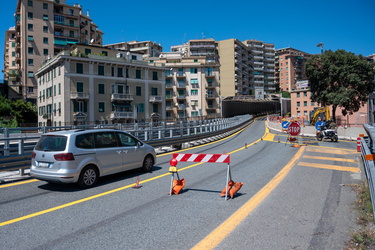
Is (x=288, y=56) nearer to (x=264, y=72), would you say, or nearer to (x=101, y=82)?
(x=264, y=72)

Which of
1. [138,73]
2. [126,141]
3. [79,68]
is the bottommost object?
[126,141]

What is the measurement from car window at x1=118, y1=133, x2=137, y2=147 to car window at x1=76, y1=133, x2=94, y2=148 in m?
1.16

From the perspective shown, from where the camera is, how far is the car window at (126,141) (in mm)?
9790

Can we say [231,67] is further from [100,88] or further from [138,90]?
[100,88]

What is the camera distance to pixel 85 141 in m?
8.58

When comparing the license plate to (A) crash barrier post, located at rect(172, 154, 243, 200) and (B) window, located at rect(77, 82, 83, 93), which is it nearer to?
(A) crash barrier post, located at rect(172, 154, 243, 200)

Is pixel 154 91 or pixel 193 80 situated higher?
pixel 193 80

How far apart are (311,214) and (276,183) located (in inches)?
112

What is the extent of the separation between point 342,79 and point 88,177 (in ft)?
158

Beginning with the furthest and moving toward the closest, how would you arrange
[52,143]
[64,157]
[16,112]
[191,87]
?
[191,87] → [16,112] → [52,143] → [64,157]

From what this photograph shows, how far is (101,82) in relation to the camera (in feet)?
165

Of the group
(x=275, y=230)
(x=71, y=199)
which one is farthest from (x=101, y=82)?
(x=275, y=230)

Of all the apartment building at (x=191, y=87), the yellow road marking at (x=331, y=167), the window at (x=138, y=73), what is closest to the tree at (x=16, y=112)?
the window at (x=138, y=73)

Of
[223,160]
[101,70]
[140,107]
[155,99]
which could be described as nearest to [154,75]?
[155,99]
